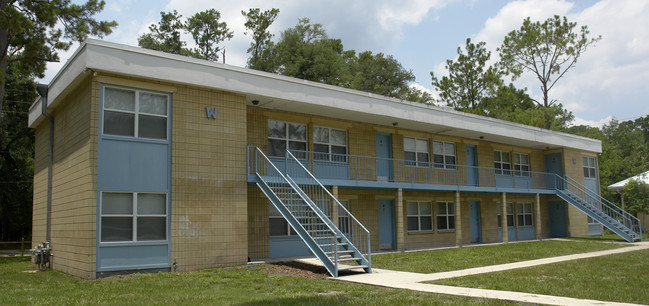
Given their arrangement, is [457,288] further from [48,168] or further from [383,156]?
[48,168]

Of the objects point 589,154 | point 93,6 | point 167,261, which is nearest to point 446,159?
point 589,154

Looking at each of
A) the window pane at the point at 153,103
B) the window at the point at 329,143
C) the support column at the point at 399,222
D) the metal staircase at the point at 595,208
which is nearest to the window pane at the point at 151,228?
the window pane at the point at 153,103

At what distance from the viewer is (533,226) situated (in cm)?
2783

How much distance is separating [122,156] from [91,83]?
198 cm

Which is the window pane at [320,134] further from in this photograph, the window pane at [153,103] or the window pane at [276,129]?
the window pane at [153,103]

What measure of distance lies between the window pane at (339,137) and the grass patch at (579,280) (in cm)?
845

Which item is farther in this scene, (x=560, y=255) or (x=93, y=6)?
(x=93, y=6)

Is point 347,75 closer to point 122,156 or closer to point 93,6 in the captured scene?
point 93,6

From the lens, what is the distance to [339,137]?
64.3 ft

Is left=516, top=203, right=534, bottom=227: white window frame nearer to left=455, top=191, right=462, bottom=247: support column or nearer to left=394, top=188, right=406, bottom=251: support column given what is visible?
left=455, top=191, right=462, bottom=247: support column

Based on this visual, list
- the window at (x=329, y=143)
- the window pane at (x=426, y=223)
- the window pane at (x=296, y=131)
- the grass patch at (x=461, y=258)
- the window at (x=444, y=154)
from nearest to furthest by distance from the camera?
the grass patch at (x=461, y=258) → the window pane at (x=296, y=131) → the window at (x=329, y=143) → the window pane at (x=426, y=223) → the window at (x=444, y=154)

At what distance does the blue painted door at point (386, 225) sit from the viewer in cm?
2045

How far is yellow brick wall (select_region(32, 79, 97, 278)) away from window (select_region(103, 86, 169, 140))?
423 mm

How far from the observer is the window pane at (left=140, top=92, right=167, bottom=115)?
13.7 m
